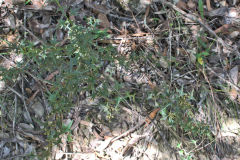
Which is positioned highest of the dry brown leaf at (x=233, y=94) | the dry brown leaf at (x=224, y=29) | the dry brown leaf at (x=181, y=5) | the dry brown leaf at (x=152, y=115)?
the dry brown leaf at (x=181, y=5)

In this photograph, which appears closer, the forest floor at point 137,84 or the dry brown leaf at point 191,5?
the forest floor at point 137,84

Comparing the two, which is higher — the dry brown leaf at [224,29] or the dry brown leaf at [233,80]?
the dry brown leaf at [224,29]

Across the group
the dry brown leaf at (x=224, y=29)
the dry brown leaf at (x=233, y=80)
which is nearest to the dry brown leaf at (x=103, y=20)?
the dry brown leaf at (x=224, y=29)

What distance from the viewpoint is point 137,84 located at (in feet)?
8.30

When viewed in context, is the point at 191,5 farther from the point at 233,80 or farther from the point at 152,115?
the point at 152,115

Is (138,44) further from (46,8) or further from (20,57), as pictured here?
(20,57)

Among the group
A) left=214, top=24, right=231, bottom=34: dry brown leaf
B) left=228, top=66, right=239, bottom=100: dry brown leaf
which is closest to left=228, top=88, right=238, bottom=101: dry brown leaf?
left=228, top=66, right=239, bottom=100: dry brown leaf

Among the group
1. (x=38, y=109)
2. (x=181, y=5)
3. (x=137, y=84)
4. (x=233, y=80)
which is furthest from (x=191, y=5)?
(x=38, y=109)

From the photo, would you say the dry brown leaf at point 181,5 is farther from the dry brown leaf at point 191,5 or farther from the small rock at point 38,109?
the small rock at point 38,109

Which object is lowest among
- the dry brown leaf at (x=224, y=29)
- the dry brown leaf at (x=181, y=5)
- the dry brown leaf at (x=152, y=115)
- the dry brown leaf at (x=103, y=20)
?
the dry brown leaf at (x=152, y=115)

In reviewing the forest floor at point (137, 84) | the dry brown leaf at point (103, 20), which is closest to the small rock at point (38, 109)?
the forest floor at point (137, 84)

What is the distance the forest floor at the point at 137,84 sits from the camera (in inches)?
95.0

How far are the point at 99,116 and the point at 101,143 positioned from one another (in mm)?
263

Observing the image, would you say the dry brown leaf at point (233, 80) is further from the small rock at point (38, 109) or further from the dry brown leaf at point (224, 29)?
the small rock at point (38, 109)
